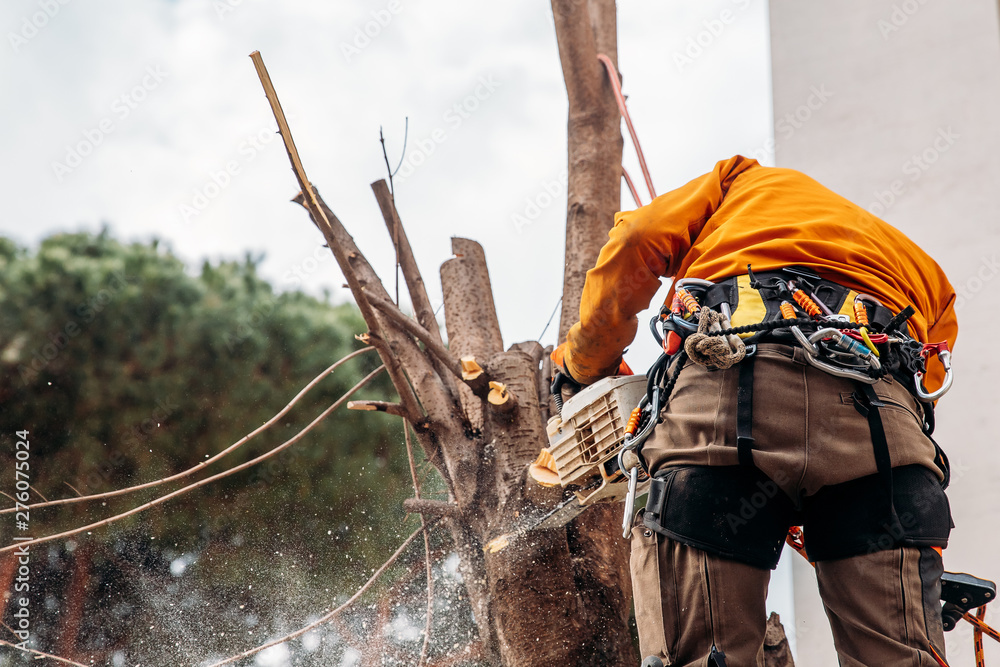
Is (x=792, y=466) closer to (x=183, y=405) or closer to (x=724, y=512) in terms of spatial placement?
(x=724, y=512)

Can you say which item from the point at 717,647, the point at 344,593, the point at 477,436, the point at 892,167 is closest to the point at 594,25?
the point at 892,167

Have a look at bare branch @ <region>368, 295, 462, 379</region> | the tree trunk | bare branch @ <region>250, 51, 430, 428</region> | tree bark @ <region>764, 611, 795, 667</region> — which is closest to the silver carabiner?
tree bark @ <region>764, 611, 795, 667</region>

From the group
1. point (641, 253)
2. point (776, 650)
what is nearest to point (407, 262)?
point (641, 253)

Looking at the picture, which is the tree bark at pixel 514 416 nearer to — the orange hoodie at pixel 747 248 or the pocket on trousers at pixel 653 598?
the orange hoodie at pixel 747 248

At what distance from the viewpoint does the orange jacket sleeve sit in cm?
157

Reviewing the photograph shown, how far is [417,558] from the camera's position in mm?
3693

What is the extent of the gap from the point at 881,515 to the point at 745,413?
28cm

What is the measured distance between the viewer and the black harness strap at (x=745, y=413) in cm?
127

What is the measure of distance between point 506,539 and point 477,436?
50 cm

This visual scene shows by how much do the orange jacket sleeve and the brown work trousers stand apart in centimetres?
33

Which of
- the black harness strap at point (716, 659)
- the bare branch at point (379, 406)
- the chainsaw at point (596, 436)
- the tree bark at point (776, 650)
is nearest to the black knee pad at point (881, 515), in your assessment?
the black harness strap at point (716, 659)

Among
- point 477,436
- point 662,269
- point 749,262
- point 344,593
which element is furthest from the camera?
point 344,593

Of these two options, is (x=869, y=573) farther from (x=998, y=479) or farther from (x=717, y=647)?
(x=998, y=479)

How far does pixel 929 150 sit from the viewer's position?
3.76m
